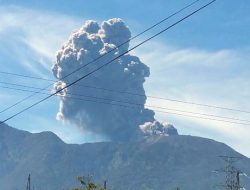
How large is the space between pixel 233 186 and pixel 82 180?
81635mm

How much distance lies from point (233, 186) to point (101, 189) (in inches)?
3186

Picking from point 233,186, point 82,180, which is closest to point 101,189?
point 82,180

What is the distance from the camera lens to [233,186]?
433 feet

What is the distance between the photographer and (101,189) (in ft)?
188

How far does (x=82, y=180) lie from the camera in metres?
57.3

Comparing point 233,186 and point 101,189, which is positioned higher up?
point 233,186

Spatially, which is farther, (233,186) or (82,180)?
(233,186)

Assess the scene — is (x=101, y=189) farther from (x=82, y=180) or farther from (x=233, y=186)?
(x=233, y=186)

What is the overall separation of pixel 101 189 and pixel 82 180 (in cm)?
218

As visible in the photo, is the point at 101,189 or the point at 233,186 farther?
the point at 233,186

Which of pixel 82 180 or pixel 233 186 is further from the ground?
pixel 233 186
